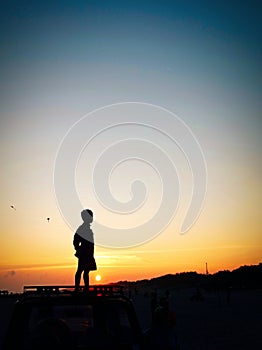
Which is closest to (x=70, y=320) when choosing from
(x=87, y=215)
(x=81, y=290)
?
(x=81, y=290)

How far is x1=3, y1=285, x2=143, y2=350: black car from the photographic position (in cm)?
540

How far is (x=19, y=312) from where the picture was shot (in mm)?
5391

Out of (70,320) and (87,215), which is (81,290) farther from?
(87,215)

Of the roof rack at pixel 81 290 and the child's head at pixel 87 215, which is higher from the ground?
the child's head at pixel 87 215

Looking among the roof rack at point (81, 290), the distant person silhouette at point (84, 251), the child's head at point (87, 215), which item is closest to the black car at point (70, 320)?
the roof rack at point (81, 290)

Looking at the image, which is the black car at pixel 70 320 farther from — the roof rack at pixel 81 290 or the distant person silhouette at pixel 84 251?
the distant person silhouette at pixel 84 251

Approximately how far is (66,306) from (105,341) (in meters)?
0.53

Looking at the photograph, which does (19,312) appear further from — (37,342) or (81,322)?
(81,322)

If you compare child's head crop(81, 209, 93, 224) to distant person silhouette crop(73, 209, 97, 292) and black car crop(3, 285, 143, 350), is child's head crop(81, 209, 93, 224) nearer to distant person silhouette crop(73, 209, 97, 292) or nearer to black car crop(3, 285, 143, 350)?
distant person silhouette crop(73, 209, 97, 292)

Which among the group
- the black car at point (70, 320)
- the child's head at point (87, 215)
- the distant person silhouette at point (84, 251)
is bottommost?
the black car at point (70, 320)

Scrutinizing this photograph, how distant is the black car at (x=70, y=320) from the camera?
5398mm

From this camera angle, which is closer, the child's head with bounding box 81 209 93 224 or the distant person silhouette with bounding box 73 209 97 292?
the child's head with bounding box 81 209 93 224

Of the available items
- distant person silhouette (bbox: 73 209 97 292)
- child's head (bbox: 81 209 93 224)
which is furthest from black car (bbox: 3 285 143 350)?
distant person silhouette (bbox: 73 209 97 292)

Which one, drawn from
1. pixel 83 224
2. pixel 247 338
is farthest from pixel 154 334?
pixel 247 338
